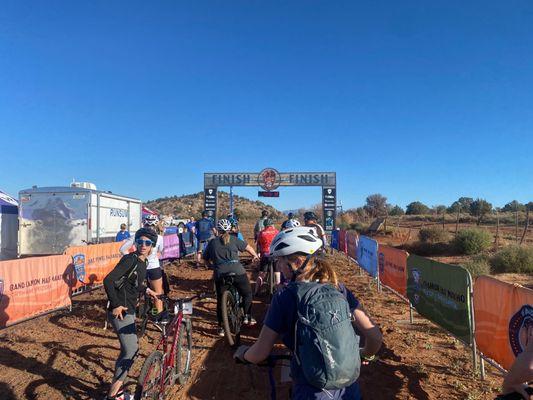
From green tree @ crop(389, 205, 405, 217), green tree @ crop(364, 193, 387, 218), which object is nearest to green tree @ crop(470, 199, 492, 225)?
green tree @ crop(364, 193, 387, 218)

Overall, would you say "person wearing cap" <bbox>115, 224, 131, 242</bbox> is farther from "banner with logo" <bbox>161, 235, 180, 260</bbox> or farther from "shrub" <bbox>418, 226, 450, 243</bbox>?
"shrub" <bbox>418, 226, 450, 243</bbox>

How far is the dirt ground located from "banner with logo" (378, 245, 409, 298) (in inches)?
32.5

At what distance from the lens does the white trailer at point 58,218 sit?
1407 centimetres

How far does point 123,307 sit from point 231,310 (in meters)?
2.79

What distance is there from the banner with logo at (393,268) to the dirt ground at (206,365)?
0.83 metres

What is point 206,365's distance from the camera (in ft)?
18.5

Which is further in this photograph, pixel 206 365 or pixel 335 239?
pixel 335 239

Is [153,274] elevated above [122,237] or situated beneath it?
situated beneath

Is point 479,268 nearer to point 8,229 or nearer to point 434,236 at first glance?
point 434,236

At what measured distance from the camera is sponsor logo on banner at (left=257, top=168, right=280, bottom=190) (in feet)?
84.5

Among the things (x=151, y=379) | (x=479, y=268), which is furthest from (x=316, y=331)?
(x=479, y=268)

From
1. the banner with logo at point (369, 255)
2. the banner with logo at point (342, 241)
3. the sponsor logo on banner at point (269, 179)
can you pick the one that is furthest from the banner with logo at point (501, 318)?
the sponsor logo on banner at point (269, 179)

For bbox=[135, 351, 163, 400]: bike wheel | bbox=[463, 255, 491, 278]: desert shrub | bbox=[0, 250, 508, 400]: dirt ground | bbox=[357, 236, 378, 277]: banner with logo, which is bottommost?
bbox=[0, 250, 508, 400]: dirt ground

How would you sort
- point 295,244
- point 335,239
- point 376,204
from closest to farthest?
point 295,244 → point 335,239 → point 376,204
